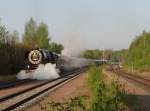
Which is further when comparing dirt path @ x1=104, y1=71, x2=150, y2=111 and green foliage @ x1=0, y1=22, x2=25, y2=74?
green foliage @ x1=0, y1=22, x2=25, y2=74

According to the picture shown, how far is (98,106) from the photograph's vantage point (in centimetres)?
1473

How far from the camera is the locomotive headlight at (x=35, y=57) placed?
164 ft

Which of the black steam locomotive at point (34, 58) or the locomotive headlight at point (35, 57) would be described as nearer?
the locomotive headlight at point (35, 57)

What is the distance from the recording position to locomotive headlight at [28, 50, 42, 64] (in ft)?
164

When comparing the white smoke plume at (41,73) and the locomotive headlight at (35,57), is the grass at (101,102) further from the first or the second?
the white smoke plume at (41,73)

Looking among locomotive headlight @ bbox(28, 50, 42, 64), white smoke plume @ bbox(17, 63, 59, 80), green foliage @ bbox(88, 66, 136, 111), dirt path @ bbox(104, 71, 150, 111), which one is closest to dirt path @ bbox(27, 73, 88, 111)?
green foliage @ bbox(88, 66, 136, 111)

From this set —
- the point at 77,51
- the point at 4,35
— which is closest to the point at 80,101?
the point at 4,35

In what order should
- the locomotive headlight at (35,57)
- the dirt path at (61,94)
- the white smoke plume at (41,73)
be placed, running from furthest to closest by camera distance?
the white smoke plume at (41,73) → the locomotive headlight at (35,57) → the dirt path at (61,94)

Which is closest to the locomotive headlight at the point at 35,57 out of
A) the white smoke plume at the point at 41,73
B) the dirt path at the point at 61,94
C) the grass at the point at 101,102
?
the white smoke plume at the point at 41,73

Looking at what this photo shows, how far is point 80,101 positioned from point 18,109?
443cm

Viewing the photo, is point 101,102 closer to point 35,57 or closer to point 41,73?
point 35,57

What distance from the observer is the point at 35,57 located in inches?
1971

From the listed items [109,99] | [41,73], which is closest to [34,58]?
[41,73]

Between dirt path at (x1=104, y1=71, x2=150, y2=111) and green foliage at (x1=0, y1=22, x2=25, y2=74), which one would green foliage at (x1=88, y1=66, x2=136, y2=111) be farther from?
green foliage at (x1=0, y1=22, x2=25, y2=74)
